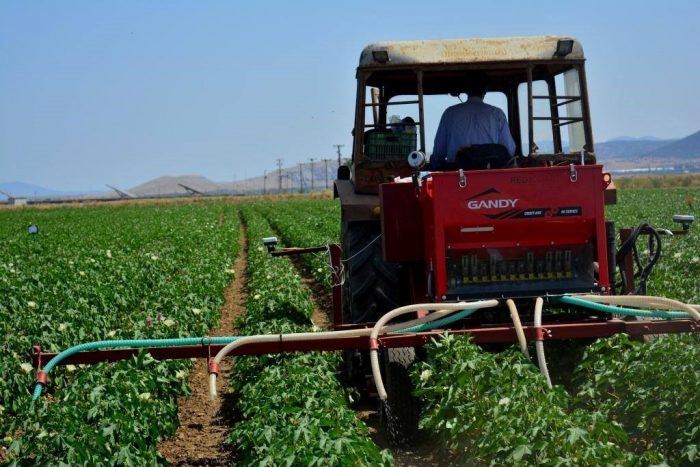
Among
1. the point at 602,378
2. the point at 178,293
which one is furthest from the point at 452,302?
the point at 178,293

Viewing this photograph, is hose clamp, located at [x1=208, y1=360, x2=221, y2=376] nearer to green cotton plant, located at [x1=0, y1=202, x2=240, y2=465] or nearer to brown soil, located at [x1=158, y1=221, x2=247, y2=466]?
brown soil, located at [x1=158, y1=221, x2=247, y2=466]

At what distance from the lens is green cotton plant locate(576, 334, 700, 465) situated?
535cm

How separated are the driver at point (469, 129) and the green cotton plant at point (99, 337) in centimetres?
292

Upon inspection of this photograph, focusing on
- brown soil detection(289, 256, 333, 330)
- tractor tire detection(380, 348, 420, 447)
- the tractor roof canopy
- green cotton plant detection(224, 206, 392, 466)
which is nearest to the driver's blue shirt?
the tractor roof canopy

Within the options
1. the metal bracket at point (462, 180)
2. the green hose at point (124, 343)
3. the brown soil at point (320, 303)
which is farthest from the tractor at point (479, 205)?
the brown soil at point (320, 303)

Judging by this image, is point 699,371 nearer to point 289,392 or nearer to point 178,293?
point 289,392

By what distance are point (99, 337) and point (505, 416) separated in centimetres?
619

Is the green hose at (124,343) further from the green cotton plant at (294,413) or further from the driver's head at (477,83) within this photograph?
the driver's head at (477,83)

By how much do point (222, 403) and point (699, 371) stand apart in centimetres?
479

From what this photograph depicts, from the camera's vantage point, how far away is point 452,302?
7258 millimetres

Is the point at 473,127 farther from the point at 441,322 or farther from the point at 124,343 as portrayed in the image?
the point at 124,343

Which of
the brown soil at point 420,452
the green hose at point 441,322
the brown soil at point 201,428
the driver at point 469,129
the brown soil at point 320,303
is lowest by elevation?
the brown soil at point 201,428

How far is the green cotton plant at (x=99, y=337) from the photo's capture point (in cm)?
600

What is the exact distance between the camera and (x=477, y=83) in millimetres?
8305
